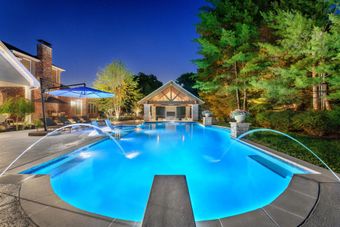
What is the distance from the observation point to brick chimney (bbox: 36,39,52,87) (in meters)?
17.3

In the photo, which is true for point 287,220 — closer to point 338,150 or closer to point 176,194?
point 176,194

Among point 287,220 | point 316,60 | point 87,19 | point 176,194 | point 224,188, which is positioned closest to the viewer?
point 287,220

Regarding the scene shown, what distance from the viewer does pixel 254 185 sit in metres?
4.02

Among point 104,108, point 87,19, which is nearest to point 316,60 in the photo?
point 104,108

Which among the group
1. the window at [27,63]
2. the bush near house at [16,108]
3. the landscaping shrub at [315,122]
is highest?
the window at [27,63]

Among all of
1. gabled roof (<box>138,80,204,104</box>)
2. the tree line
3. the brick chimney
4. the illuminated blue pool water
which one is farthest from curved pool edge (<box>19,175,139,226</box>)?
gabled roof (<box>138,80,204,104</box>)

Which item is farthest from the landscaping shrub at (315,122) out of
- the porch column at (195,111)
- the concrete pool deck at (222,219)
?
the porch column at (195,111)

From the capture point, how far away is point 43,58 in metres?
17.5

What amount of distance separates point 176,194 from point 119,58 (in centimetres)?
2330

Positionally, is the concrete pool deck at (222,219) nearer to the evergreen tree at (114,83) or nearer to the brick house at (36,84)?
the brick house at (36,84)

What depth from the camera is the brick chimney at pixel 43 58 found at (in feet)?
56.7

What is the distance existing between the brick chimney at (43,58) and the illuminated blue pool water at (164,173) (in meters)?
16.2

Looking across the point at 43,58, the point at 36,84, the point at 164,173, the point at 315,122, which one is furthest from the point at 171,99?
the point at 164,173

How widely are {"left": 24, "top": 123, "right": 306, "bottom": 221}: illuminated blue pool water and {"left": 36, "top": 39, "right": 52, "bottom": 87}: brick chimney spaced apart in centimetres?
1622
